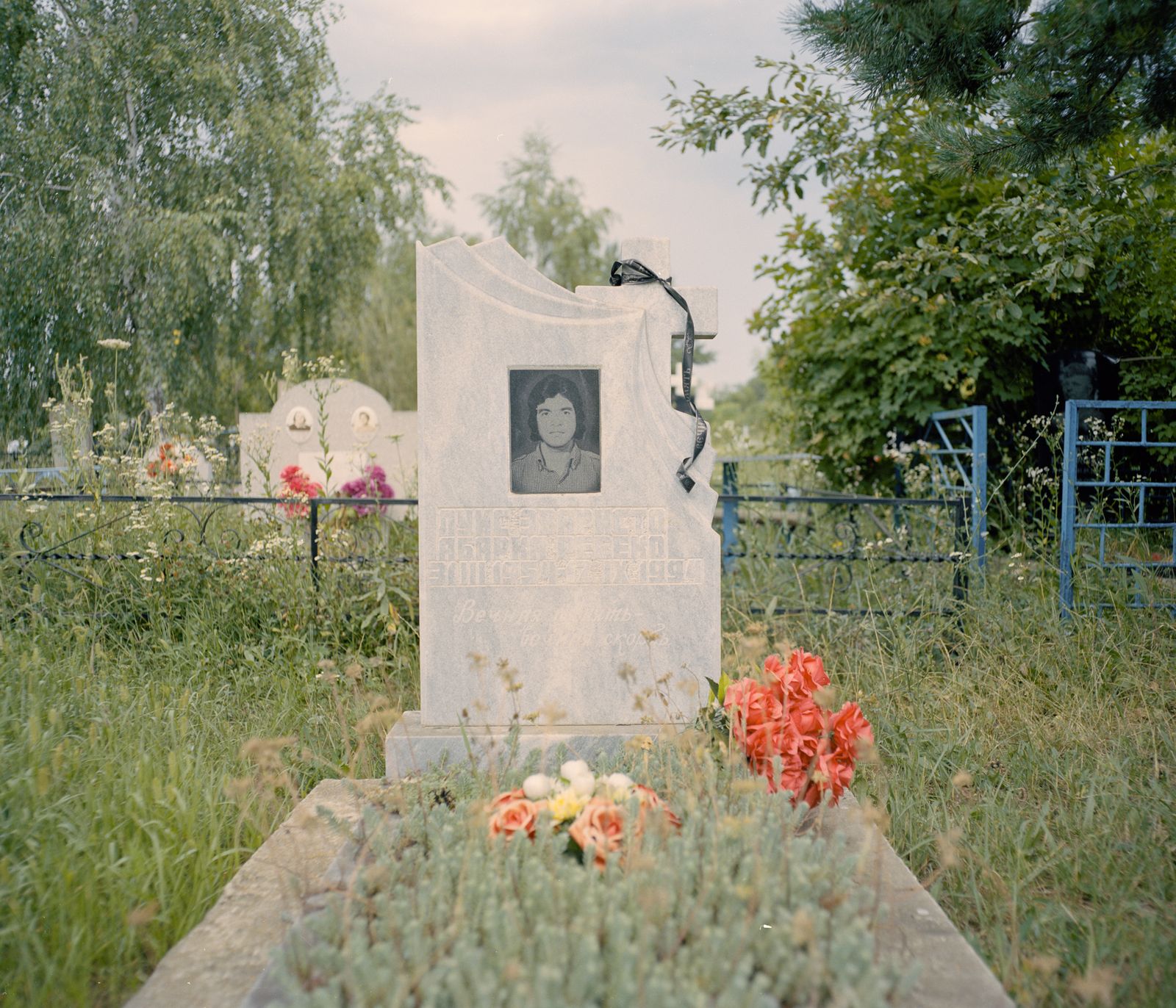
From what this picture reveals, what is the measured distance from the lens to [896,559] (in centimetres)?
492

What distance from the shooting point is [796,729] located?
2648 mm

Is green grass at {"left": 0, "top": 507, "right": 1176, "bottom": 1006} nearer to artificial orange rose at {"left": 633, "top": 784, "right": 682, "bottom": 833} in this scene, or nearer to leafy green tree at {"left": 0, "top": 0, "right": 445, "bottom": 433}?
artificial orange rose at {"left": 633, "top": 784, "right": 682, "bottom": 833}

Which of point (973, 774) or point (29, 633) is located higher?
point (29, 633)

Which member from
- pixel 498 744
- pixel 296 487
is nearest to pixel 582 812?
pixel 498 744

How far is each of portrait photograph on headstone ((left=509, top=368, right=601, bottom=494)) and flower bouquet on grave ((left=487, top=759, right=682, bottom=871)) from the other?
1.15 metres

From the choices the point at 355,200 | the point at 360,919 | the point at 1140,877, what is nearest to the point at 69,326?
the point at 355,200

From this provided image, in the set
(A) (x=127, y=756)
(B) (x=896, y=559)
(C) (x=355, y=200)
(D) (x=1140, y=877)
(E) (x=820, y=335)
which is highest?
(C) (x=355, y=200)

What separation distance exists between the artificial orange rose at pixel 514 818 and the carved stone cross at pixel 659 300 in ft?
5.36

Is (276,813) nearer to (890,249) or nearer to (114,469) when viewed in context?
(114,469)

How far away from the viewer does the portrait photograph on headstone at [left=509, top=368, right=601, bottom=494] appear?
3.15 meters

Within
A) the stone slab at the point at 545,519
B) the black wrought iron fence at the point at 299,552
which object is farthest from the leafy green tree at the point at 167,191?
the stone slab at the point at 545,519

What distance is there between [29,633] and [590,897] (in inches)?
155

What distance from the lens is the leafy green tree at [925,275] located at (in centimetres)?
595

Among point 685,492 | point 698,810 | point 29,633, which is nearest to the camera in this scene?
point 698,810
